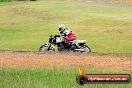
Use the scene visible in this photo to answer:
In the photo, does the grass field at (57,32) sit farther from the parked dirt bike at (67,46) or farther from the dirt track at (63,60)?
the parked dirt bike at (67,46)

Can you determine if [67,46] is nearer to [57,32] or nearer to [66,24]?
[57,32]

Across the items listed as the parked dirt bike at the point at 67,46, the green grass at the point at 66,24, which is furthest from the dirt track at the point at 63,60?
the green grass at the point at 66,24

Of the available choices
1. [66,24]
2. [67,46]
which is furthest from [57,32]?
[67,46]

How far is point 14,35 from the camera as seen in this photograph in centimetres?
3728

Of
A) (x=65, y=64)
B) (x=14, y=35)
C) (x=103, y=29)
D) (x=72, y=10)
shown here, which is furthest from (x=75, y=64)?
(x=72, y=10)

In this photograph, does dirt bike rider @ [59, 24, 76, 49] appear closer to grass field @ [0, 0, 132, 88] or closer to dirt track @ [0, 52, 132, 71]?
grass field @ [0, 0, 132, 88]

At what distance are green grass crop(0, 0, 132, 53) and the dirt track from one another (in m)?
6.44

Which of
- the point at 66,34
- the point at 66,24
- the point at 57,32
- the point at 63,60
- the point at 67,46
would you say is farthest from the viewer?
the point at 66,24

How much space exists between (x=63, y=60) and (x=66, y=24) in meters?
27.6

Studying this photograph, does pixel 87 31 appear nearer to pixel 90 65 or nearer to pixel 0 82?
pixel 90 65

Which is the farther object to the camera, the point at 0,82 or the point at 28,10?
the point at 28,10

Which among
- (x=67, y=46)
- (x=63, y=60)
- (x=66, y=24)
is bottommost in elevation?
(x=66, y=24)

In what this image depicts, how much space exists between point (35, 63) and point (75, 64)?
166 centimetres

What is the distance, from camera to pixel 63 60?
61.1 ft
